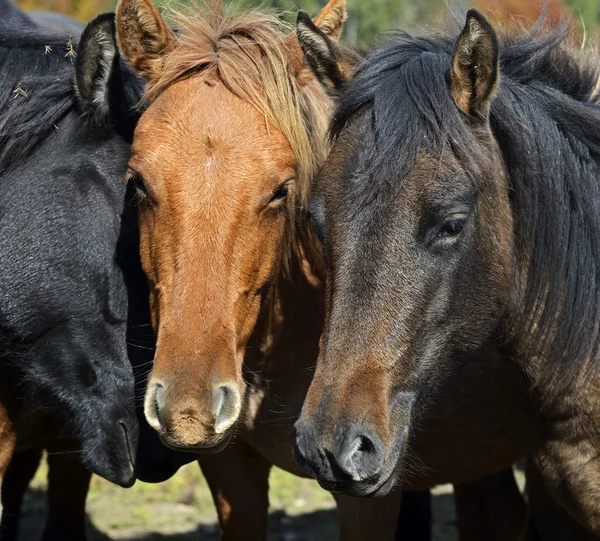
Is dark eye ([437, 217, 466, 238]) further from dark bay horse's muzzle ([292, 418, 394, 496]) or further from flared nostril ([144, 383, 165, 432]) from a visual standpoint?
flared nostril ([144, 383, 165, 432])

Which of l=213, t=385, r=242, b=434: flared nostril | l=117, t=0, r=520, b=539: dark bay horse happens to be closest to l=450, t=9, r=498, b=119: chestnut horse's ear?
l=117, t=0, r=520, b=539: dark bay horse

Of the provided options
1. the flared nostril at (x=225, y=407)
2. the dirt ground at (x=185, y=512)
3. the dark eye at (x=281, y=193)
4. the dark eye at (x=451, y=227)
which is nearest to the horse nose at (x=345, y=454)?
the flared nostril at (x=225, y=407)

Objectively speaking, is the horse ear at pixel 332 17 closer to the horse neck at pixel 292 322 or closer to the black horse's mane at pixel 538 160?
the black horse's mane at pixel 538 160

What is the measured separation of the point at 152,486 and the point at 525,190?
457 centimetres

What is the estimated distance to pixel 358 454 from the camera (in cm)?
282

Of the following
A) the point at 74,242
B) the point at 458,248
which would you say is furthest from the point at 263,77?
the point at 458,248

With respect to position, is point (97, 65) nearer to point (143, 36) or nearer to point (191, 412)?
point (143, 36)

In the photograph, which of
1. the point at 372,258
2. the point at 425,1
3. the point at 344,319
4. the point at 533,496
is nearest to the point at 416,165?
the point at 372,258

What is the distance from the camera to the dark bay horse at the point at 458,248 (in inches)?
117

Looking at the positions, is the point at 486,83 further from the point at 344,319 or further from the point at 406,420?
the point at 406,420

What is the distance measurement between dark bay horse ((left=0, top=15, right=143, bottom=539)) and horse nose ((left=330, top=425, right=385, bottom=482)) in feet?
3.94

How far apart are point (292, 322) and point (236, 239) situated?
896 mm

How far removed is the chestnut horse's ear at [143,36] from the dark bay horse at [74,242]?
68 millimetres

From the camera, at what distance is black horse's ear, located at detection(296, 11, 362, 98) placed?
11.4 ft
